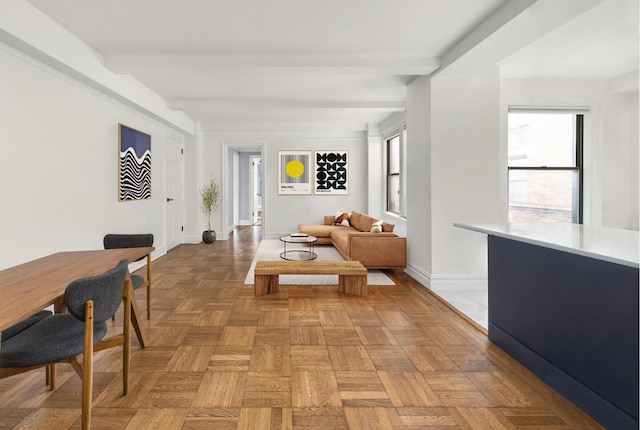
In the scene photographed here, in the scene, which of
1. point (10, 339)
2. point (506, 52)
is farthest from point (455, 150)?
point (10, 339)

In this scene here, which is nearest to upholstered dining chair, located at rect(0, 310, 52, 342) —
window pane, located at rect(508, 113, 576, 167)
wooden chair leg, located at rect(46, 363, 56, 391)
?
wooden chair leg, located at rect(46, 363, 56, 391)

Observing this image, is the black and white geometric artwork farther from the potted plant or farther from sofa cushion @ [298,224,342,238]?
the potted plant

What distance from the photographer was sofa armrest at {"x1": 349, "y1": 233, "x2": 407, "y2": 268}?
5.12 metres

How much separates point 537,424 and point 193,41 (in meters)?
3.90

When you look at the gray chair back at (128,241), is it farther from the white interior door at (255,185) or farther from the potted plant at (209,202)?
the white interior door at (255,185)

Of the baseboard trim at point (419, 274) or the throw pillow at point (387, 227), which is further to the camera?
the throw pillow at point (387, 227)

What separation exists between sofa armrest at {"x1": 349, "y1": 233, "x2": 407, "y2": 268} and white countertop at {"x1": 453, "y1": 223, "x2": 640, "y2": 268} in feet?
8.04

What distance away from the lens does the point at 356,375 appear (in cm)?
Answer: 236

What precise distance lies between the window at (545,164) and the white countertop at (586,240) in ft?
8.18

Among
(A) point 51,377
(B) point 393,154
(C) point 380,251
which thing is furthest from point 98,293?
(B) point 393,154

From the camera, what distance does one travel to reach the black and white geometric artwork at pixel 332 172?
883cm

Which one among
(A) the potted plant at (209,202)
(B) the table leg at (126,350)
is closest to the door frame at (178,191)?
(A) the potted plant at (209,202)

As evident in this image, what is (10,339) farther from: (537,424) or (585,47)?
(585,47)

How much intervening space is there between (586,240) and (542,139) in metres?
3.54
